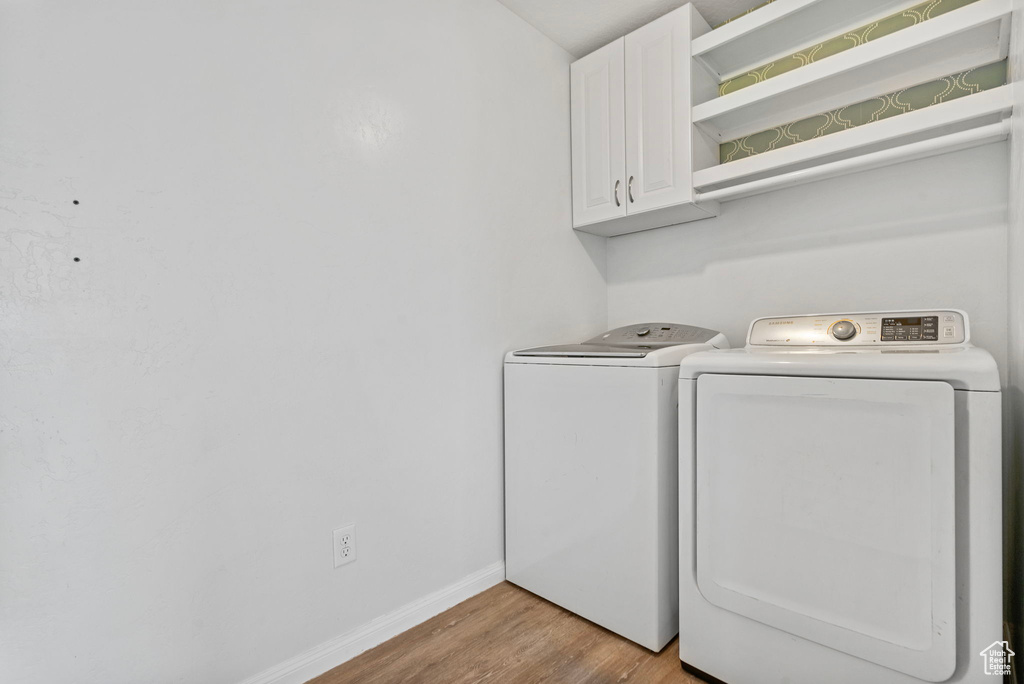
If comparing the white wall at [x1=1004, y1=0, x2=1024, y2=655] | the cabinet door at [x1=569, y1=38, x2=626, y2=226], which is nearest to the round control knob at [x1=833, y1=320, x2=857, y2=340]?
the white wall at [x1=1004, y1=0, x2=1024, y2=655]

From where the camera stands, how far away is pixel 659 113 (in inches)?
76.2

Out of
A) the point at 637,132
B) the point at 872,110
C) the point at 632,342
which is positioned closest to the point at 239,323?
the point at 632,342

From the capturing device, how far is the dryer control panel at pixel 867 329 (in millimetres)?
1328

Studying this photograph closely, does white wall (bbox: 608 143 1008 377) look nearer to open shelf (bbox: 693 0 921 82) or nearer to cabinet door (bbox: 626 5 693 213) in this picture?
cabinet door (bbox: 626 5 693 213)

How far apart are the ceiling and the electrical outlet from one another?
2062 mm

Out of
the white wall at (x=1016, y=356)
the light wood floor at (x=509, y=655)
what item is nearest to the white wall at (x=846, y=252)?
the white wall at (x=1016, y=356)

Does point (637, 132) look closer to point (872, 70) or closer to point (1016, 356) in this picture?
point (872, 70)

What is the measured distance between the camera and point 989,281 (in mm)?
1538

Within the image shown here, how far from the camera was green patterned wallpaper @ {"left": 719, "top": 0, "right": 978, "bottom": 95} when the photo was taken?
1.61 metres

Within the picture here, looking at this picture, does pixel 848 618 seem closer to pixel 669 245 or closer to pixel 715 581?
pixel 715 581

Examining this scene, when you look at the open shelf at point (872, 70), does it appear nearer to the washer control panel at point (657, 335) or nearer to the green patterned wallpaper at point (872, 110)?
the green patterned wallpaper at point (872, 110)

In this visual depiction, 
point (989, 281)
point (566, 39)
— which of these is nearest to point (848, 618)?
point (989, 281)

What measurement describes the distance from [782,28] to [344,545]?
2.36 meters

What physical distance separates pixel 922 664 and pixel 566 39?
2429 mm
